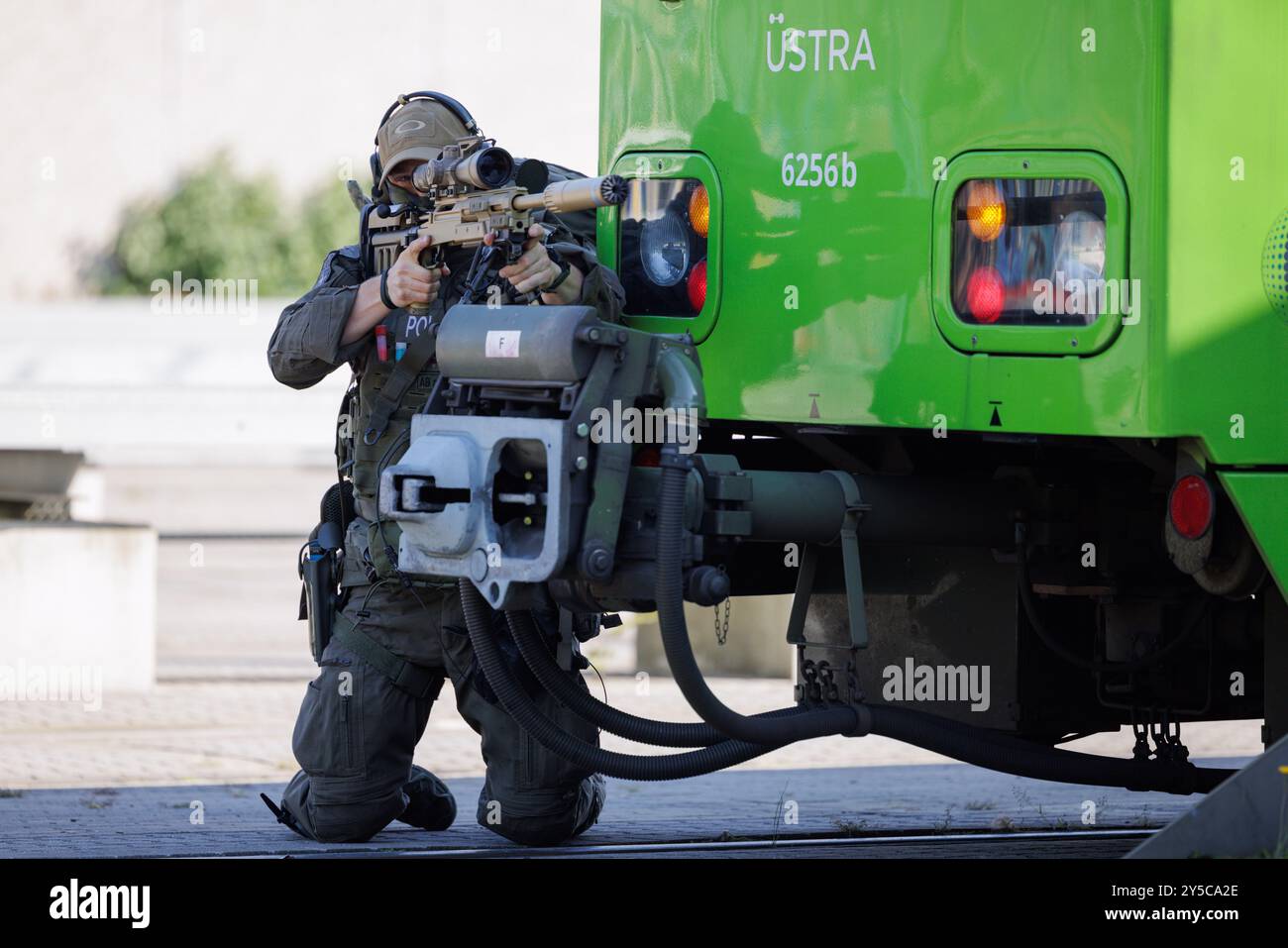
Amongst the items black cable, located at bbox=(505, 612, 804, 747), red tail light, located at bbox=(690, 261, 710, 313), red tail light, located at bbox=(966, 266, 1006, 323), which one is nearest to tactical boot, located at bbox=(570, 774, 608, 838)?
black cable, located at bbox=(505, 612, 804, 747)

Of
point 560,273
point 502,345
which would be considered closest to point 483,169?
point 560,273

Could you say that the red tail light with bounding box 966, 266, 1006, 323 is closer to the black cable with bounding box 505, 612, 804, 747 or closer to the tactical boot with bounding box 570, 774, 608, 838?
the black cable with bounding box 505, 612, 804, 747

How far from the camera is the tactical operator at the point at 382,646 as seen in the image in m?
5.24

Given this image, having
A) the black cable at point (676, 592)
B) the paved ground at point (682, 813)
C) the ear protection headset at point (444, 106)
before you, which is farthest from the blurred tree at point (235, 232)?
the black cable at point (676, 592)

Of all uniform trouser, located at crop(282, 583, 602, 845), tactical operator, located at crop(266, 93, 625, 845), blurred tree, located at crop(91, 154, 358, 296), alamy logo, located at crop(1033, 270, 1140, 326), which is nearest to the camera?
alamy logo, located at crop(1033, 270, 1140, 326)

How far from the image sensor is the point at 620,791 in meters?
7.00

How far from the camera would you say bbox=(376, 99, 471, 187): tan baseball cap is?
5.30m

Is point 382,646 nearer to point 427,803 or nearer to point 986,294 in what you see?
point 427,803

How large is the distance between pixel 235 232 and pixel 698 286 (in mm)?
32890

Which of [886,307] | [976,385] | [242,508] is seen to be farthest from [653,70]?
[242,508]

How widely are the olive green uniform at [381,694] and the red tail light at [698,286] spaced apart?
82 centimetres

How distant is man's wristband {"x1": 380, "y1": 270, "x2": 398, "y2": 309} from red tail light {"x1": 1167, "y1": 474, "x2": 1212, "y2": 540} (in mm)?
2116
